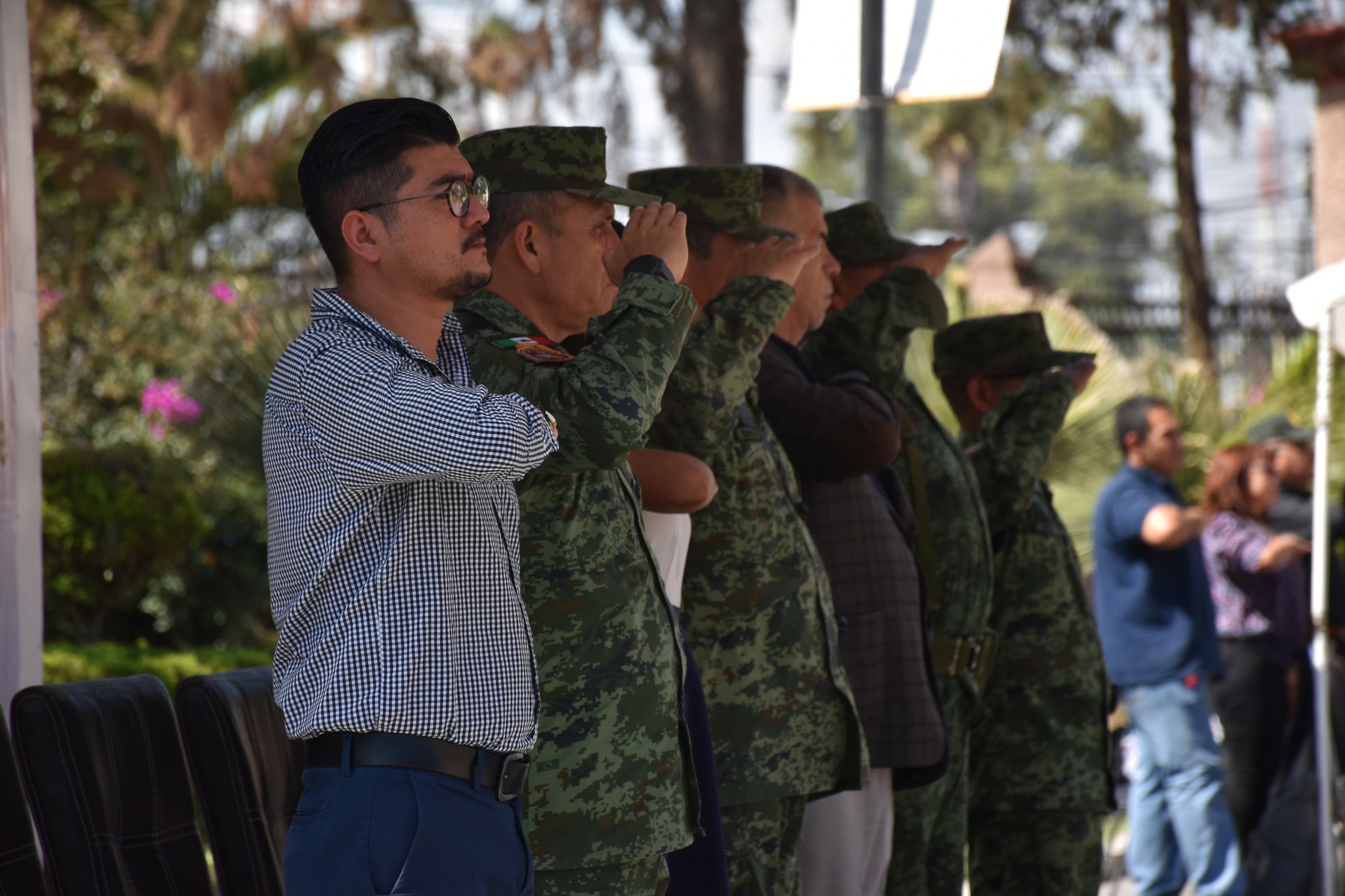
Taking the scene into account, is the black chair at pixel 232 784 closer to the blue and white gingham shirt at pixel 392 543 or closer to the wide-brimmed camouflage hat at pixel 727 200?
the blue and white gingham shirt at pixel 392 543

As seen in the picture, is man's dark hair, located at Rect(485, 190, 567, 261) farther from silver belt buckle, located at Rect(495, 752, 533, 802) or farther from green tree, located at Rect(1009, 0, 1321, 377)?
green tree, located at Rect(1009, 0, 1321, 377)

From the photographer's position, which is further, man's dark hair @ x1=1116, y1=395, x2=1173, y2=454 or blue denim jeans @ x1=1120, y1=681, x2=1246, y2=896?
man's dark hair @ x1=1116, y1=395, x2=1173, y2=454

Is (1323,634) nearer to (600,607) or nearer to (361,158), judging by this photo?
(600,607)

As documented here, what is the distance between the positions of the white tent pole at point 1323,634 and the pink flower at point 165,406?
18.1 ft

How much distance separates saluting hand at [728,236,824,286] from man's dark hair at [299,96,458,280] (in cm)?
87

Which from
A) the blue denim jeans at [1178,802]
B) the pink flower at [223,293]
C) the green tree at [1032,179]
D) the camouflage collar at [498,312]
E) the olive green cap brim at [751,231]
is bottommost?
the blue denim jeans at [1178,802]

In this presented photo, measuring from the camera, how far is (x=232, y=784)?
268 cm

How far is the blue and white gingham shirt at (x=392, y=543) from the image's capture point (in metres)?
1.87

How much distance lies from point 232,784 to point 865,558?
4.62ft

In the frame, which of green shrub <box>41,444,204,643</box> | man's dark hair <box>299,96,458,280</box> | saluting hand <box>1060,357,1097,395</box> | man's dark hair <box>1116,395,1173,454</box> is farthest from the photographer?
green shrub <box>41,444,204,643</box>

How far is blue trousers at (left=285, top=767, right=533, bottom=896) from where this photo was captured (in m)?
1.87

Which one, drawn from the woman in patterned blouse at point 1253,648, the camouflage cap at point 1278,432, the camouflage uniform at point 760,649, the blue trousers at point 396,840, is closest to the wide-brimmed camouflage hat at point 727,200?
the camouflage uniform at point 760,649

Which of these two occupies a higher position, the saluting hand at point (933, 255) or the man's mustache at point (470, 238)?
the saluting hand at point (933, 255)

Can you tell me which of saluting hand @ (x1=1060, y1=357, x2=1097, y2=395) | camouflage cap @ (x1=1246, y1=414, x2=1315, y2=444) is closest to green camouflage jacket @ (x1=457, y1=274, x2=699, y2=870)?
saluting hand @ (x1=1060, y1=357, x2=1097, y2=395)
